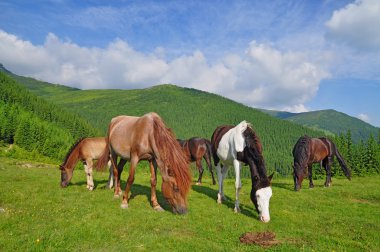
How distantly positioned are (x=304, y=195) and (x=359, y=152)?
2073 inches

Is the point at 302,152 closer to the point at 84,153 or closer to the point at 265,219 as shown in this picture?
the point at 265,219

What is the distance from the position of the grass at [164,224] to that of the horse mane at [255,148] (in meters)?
1.96

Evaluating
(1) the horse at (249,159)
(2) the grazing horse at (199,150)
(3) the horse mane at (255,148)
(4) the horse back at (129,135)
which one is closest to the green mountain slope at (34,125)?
(2) the grazing horse at (199,150)

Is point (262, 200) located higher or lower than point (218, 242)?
higher

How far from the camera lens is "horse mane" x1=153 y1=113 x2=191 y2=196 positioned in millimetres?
11359

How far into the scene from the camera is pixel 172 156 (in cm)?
1159

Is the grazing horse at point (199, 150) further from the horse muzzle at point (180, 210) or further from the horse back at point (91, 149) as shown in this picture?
the horse muzzle at point (180, 210)

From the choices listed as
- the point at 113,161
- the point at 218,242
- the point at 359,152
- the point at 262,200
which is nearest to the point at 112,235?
the point at 218,242

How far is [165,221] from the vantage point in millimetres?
10094

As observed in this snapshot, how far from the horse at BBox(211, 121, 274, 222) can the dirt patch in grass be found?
178cm

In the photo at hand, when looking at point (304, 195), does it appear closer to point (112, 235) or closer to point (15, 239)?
point (112, 235)

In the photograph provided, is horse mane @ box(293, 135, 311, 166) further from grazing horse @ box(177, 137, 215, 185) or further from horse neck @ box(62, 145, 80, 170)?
horse neck @ box(62, 145, 80, 170)

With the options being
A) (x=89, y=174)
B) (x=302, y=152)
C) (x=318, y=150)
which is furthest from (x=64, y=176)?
(x=318, y=150)

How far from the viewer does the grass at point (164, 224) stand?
7.96 meters
